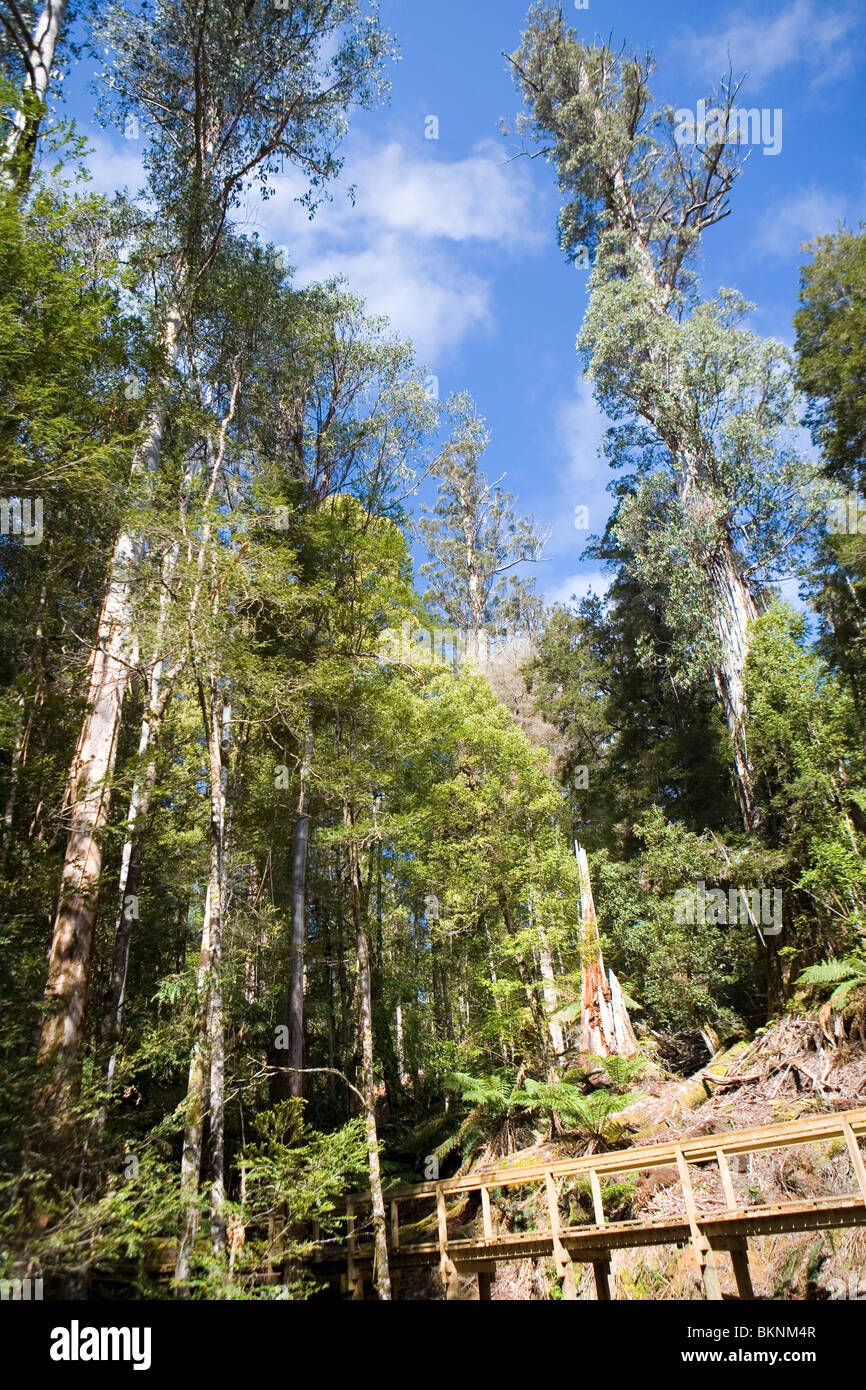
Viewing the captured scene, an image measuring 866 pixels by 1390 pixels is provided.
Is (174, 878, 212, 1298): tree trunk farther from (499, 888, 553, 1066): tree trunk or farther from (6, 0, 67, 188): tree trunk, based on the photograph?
(6, 0, 67, 188): tree trunk

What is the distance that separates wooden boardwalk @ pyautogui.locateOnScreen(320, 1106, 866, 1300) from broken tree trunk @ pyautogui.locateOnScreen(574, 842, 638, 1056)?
3260 millimetres

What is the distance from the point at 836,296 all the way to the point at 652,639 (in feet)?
29.6

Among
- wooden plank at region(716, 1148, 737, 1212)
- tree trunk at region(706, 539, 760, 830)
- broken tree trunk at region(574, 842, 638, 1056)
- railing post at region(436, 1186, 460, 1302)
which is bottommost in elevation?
railing post at region(436, 1186, 460, 1302)

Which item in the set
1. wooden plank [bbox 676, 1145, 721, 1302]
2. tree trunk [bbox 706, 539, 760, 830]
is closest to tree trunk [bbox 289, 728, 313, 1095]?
wooden plank [bbox 676, 1145, 721, 1302]

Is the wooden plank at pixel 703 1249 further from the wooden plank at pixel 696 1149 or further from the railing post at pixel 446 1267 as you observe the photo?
the railing post at pixel 446 1267

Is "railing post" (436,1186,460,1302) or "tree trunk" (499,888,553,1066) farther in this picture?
"tree trunk" (499,888,553,1066)

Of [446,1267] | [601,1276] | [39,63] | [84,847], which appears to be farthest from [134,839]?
[39,63]

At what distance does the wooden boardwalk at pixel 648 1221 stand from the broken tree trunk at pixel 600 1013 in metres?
3.26

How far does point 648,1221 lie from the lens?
6.68 meters

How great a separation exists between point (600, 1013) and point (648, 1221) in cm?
680

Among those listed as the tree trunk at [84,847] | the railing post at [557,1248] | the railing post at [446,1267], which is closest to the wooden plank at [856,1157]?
the railing post at [557,1248]

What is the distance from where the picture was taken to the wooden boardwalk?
582 centimetres

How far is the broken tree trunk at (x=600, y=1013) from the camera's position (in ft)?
42.9
